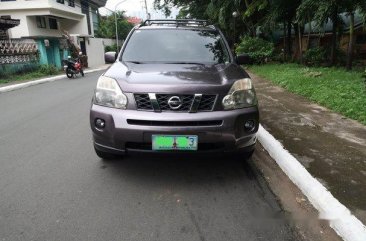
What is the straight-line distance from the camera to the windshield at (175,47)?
4.63 m

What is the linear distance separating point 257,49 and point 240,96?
16.8 meters

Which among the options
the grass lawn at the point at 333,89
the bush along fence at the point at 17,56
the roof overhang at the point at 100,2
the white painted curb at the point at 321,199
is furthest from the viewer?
the roof overhang at the point at 100,2

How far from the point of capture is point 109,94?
3.63 m

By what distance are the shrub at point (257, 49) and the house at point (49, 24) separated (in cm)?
1255

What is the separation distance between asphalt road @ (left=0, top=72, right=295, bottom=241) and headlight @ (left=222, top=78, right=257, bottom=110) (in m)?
0.86

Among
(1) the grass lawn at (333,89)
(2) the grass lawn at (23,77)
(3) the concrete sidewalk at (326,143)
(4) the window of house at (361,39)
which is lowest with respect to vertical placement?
(2) the grass lawn at (23,77)

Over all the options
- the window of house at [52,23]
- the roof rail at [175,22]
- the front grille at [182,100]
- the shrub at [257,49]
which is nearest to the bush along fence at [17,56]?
the window of house at [52,23]

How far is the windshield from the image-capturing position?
463 centimetres

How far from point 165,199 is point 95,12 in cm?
4232

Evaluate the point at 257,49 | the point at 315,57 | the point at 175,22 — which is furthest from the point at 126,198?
the point at 257,49

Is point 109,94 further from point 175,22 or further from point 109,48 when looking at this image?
point 109,48

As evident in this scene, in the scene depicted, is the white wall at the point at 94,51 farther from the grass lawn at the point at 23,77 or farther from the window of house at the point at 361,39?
the window of house at the point at 361,39

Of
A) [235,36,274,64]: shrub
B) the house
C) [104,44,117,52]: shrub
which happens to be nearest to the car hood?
[235,36,274,64]: shrub

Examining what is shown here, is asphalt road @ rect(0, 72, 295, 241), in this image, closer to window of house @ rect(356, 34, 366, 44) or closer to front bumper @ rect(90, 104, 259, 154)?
front bumper @ rect(90, 104, 259, 154)
